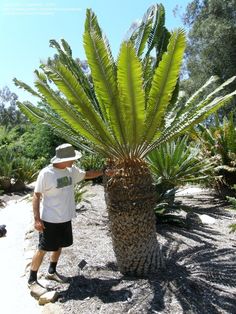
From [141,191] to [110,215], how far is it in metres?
0.44

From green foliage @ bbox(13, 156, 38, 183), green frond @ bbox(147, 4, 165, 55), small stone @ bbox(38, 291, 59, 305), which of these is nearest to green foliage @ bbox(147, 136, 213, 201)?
green frond @ bbox(147, 4, 165, 55)

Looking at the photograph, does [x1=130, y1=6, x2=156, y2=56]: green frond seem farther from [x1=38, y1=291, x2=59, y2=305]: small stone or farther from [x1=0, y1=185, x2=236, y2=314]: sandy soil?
[x1=38, y1=291, x2=59, y2=305]: small stone

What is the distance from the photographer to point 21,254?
20.3 feet

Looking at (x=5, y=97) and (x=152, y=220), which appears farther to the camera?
(x=5, y=97)

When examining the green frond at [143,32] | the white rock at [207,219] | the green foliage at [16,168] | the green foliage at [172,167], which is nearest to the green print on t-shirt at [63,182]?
the green frond at [143,32]

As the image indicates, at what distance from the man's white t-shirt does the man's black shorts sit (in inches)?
2.7

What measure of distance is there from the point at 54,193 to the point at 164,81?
1659 mm

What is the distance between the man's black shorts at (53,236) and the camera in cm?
454

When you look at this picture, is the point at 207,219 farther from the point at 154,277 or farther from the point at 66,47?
the point at 66,47

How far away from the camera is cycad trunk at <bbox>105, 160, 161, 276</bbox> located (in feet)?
14.3

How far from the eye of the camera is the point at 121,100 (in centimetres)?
403

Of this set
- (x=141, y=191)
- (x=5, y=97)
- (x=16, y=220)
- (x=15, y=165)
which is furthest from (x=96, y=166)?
(x=5, y=97)

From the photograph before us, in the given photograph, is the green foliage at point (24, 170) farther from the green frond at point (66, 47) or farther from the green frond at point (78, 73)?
the green frond at point (78, 73)

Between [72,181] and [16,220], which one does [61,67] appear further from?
[16,220]
